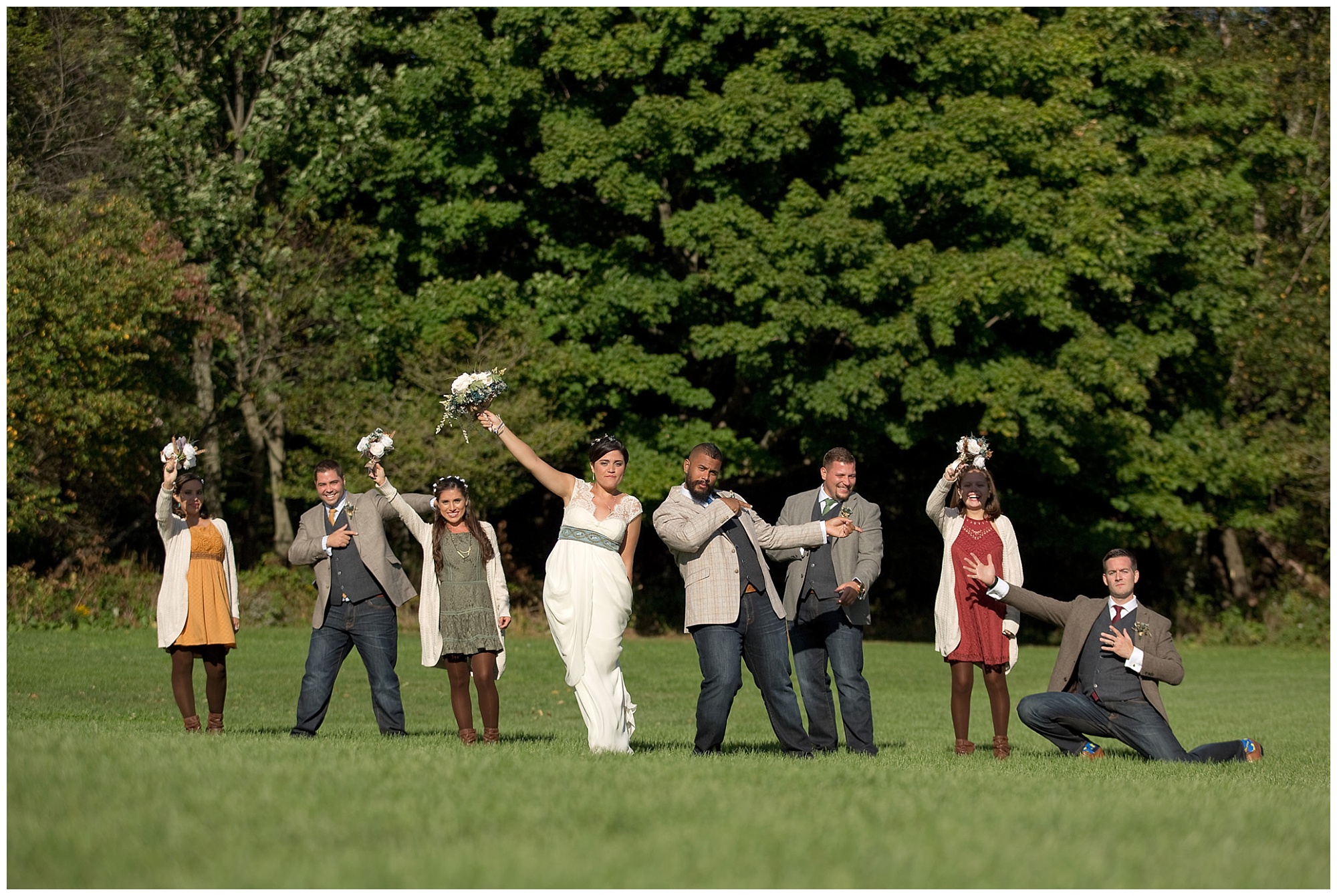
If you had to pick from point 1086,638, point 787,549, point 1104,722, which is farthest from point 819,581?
point 1104,722

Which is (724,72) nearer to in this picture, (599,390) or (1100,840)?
(599,390)

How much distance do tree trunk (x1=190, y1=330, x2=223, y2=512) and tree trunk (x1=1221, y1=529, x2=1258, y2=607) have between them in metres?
23.8

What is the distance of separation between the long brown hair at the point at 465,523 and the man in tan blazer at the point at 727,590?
1.62 m

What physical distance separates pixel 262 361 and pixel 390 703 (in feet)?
66.2

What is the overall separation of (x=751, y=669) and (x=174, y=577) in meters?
4.57

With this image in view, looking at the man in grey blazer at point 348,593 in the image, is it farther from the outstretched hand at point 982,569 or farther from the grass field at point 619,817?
the outstretched hand at point 982,569

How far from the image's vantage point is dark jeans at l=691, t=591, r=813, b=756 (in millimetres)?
10000

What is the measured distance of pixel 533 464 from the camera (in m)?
9.63

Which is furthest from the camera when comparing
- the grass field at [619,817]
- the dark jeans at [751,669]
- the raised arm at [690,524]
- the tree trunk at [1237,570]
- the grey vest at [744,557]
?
the tree trunk at [1237,570]

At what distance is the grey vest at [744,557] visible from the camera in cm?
1012

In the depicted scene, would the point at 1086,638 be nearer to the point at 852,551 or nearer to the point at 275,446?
the point at 852,551

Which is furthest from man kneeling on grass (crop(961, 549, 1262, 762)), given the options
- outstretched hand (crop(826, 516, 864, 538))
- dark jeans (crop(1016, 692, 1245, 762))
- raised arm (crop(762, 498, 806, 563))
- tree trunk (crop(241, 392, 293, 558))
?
tree trunk (crop(241, 392, 293, 558))

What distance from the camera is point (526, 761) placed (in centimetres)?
836

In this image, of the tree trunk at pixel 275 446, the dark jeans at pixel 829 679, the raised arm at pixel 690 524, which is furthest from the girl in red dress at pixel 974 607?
the tree trunk at pixel 275 446
